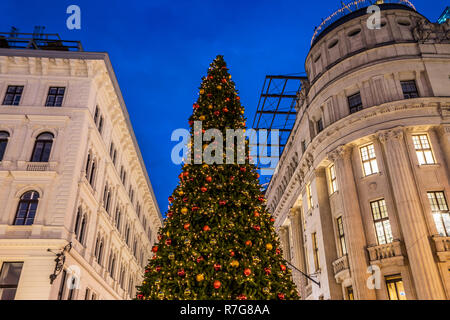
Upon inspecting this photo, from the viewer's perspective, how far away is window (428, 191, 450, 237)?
70.8ft

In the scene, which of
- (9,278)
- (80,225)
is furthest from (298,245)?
(9,278)

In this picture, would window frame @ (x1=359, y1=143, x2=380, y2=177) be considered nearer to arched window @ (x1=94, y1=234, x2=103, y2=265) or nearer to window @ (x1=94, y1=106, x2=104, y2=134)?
window @ (x1=94, y1=106, x2=104, y2=134)

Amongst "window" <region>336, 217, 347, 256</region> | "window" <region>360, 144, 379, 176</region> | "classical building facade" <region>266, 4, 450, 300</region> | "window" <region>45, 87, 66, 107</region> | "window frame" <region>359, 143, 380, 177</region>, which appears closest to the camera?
"classical building facade" <region>266, 4, 450, 300</region>

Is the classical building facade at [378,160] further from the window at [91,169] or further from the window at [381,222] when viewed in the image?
the window at [91,169]

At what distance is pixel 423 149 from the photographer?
954 inches

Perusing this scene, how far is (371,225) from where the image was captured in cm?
2348

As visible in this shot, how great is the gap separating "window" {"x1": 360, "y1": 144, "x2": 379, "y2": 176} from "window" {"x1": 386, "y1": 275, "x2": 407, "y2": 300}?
22.9 ft

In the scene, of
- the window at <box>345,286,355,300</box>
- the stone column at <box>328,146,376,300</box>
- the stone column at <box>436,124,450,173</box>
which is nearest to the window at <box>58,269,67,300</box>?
the stone column at <box>328,146,376,300</box>

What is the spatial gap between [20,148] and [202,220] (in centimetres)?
1876

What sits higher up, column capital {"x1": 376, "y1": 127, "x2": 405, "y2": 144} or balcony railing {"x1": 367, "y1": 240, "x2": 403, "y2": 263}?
column capital {"x1": 376, "y1": 127, "x2": 405, "y2": 144}

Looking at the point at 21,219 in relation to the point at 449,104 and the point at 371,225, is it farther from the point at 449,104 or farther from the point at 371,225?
the point at 449,104

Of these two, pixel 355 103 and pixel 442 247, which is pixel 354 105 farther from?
Answer: pixel 442 247

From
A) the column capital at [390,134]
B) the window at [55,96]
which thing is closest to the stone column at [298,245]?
the column capital at [390,134]
